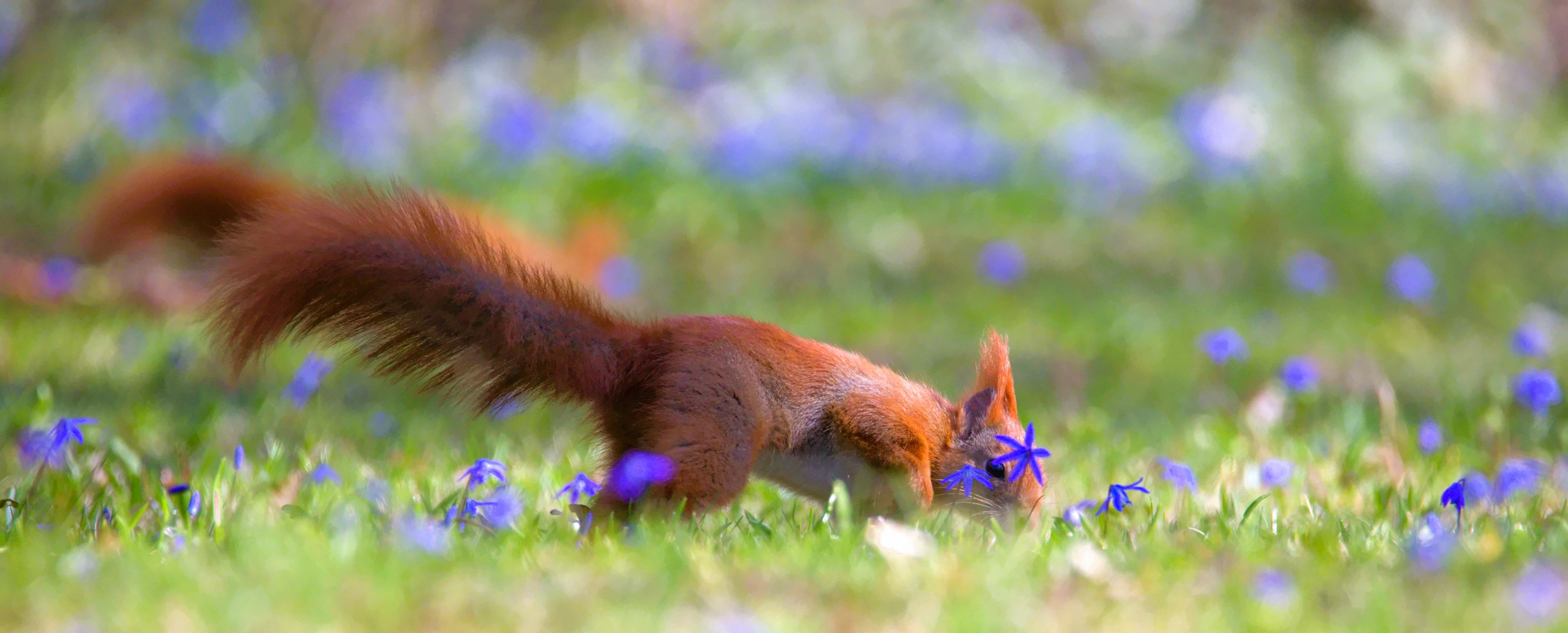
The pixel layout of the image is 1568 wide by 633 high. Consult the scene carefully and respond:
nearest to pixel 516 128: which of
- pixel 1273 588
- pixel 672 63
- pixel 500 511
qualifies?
pixel 672 63

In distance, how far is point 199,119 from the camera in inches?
261

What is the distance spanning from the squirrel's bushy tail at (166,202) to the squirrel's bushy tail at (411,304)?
8.38ft

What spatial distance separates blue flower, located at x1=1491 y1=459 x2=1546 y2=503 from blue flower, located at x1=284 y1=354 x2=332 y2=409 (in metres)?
2.28

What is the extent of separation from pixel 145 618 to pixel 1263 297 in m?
4.36

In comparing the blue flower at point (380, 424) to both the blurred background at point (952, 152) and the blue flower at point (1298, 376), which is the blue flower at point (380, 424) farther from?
the blue flower at point (1298, 376)

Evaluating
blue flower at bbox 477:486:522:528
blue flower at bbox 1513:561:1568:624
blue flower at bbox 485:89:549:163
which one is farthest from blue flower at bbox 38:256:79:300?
blue flower at bbox 1513:561:1568:624

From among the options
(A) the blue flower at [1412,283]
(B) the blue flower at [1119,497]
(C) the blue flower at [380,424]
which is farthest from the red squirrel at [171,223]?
(A) the blue flower at [1412,283]

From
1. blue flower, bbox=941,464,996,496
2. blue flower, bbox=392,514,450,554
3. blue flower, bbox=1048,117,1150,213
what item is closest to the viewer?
blue flower, bbox=392,514,450,554

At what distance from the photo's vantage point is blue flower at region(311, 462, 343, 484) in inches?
98.1

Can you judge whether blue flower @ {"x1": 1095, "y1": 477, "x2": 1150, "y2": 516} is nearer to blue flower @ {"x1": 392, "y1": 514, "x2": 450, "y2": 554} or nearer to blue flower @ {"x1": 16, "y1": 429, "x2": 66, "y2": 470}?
blue flower @ {"x1": 392, "y1": 514, "x2": 450, "y2": 554}

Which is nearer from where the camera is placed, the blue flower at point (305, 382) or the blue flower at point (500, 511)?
the blue flower at point (500, 511)

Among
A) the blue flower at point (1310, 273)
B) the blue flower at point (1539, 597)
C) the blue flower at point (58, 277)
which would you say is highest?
the blue flower at point (1539, 597)

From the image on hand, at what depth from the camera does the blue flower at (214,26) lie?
7.08m

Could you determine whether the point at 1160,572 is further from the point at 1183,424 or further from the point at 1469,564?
the point at 1183,424
